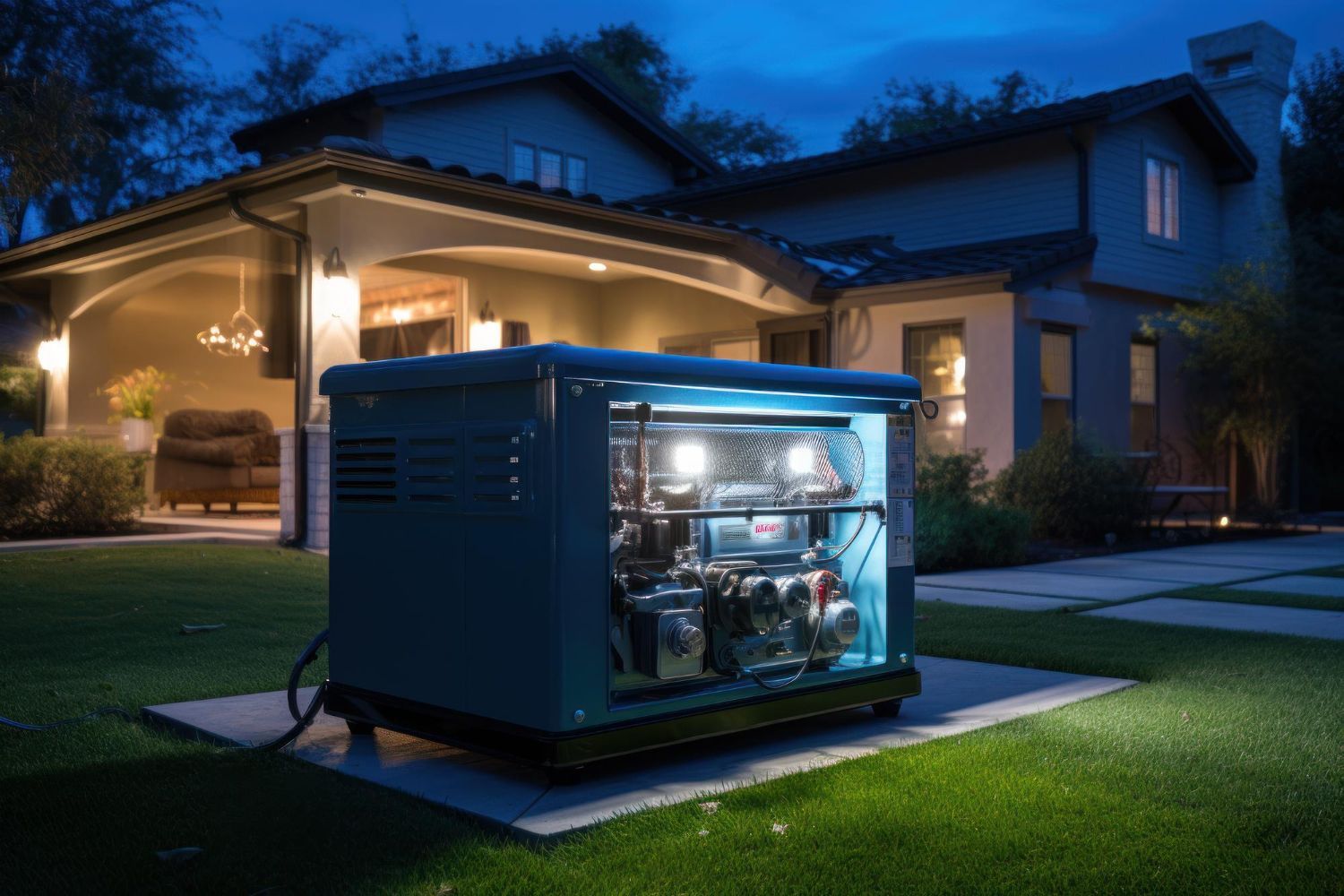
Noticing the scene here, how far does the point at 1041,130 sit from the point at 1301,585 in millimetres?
7297

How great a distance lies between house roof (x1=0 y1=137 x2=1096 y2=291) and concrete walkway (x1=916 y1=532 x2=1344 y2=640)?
3.37 metres

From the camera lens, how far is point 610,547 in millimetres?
3535

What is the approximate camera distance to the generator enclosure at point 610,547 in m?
3.34

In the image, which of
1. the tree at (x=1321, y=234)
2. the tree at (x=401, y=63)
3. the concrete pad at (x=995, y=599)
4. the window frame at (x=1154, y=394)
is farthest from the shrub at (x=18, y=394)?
the tree at (x=401, y=63)

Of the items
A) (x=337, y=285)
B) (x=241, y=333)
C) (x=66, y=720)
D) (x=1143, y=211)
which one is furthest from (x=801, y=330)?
(x=66, y=720)

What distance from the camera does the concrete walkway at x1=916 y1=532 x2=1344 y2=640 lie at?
687cm

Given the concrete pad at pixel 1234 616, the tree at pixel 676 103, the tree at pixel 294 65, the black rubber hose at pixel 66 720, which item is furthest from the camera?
the tree at pixel 676 103

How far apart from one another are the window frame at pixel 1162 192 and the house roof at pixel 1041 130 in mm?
555

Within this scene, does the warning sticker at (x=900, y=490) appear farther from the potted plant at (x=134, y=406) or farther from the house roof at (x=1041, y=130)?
the potted plant at (x=134, y=406)

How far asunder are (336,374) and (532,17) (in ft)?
473

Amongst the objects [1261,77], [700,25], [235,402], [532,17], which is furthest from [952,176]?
[700,25]

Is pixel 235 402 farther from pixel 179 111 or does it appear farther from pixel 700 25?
pixel 700 25

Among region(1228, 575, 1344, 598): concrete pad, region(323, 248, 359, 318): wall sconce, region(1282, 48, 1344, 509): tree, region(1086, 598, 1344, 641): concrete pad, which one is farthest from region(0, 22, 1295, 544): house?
region(1086, 598, 1344, 641): concrete pad

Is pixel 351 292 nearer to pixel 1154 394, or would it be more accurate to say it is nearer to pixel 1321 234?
pixel 1154 394
